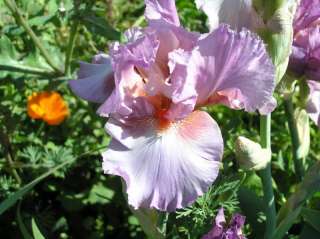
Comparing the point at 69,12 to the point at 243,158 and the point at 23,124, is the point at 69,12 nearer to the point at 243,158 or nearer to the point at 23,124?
the point at 23,124

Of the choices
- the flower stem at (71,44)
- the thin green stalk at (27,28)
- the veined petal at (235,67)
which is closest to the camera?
the veined petal at (235,67)

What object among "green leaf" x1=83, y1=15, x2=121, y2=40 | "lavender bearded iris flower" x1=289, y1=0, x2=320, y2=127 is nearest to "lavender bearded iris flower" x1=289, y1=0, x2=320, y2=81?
"lavender bearded iris flower" x1=289, y1=0, x2=320, y2=127

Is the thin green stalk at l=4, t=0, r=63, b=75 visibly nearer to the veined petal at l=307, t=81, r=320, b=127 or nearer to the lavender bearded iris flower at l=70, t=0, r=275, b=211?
the lavender bearded iris flower at l=70, t=0, r=275, b=211

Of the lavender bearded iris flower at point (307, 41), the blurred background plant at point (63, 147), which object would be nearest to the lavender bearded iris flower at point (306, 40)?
the lavender bearded iris flower at point (307, 41)

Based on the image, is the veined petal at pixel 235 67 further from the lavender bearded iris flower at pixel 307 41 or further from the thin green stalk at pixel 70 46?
the thin green stalk at pixel 70 46

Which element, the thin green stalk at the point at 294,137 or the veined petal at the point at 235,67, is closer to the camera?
the veined petal at the point at 235,67

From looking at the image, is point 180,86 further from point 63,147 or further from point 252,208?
point 63,147

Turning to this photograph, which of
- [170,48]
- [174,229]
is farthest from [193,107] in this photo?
[174,229]
